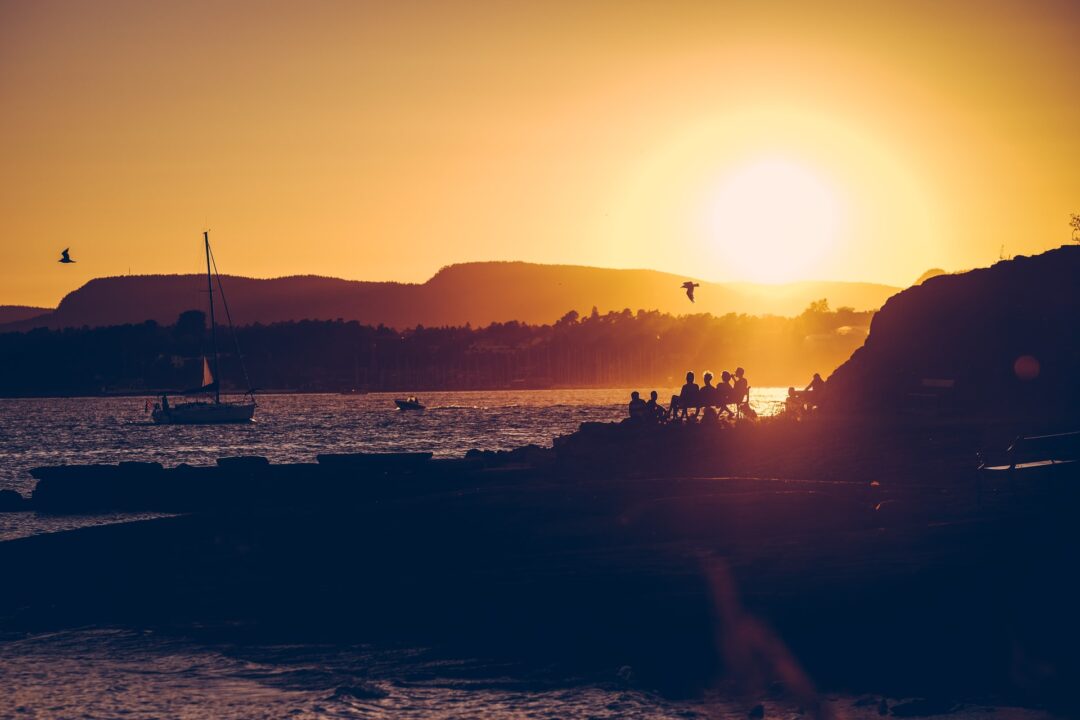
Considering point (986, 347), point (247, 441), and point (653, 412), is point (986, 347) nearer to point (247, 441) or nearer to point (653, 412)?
point (653, 412)

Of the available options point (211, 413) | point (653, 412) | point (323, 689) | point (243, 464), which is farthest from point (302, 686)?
point (211, 413)

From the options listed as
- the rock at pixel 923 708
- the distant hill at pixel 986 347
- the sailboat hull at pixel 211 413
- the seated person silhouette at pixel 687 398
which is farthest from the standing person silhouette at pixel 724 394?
the sailboat hull at pixel 211 413

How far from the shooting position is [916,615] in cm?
1452

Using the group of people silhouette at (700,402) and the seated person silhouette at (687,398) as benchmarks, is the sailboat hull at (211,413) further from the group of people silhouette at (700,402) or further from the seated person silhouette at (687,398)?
the seated person silhouette at (687,398)

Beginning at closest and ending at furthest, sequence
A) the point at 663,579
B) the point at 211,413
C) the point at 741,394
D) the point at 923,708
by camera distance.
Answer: the point at 923,708 < the point at 663,579 < the point at 741,394 < the point at 211,413

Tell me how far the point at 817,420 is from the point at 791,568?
797 inches

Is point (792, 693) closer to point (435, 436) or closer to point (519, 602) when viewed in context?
point (519, 602)

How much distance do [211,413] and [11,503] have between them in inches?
3359

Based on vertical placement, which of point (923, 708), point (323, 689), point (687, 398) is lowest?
point (923, 708)

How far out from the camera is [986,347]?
36969mm

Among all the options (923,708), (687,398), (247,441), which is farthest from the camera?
(247,441)

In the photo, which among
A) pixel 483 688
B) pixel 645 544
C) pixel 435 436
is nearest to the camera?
pixel 483 688

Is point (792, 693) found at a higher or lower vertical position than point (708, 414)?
lower

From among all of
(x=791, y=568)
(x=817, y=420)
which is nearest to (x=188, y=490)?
(x=817, y=420)
